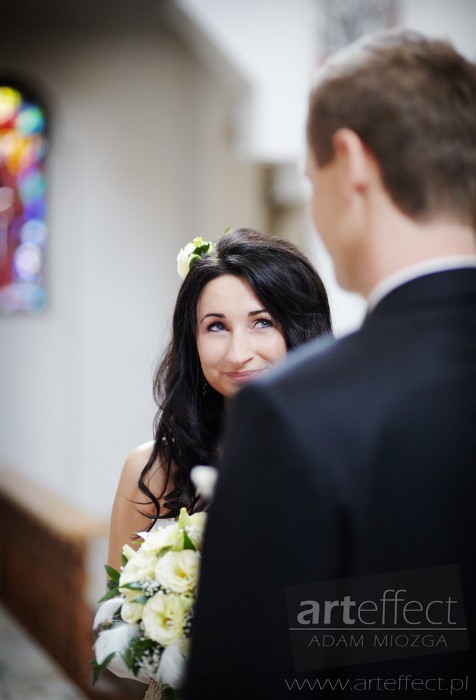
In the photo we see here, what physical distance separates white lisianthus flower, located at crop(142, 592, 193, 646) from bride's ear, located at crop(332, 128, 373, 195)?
2.81ft

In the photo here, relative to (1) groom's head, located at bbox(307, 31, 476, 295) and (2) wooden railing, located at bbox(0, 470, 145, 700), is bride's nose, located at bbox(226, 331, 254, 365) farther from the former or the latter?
(2) wooden railing, located at bbox(0, 470, 145, 700)

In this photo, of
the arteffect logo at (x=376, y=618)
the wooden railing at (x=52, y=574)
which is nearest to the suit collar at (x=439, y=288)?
the arteffect logo at (x=376, y=618)

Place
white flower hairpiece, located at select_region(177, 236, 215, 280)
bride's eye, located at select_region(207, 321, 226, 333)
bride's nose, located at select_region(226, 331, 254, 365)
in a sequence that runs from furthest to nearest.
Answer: white flower hairpiece, located at select_region(177, 236, 215, 280) < bride's eye, located at select_region(207, 321, 226, 333) < bride's nose, located at select_region(226, 331, 254, 365)

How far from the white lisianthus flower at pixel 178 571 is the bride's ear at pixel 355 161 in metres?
0.84

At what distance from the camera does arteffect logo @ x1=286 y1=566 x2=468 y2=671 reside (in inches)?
40.6

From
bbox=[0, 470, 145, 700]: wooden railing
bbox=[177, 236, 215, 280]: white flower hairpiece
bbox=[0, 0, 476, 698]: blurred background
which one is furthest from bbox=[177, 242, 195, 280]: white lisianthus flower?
bbox=[0, 0, 476, 698]: blurred background

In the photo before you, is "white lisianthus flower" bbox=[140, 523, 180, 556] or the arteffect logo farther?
"white lisianthus flower" bbox=[140, 523, 180, 556]

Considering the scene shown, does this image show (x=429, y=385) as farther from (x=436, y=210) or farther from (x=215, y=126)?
(x=215, y=126)

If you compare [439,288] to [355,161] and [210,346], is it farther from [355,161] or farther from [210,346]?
[210,346]

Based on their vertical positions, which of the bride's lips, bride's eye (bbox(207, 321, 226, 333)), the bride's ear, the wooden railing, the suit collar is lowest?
the wooden railing

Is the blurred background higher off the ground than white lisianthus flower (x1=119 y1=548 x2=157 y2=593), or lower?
higher

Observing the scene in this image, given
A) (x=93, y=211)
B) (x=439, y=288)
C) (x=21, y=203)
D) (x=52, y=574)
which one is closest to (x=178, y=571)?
(x=439, y=288)

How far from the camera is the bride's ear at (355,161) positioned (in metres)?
1.01

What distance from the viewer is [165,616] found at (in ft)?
5.02
